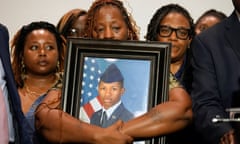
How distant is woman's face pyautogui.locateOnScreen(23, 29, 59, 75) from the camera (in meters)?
1.76

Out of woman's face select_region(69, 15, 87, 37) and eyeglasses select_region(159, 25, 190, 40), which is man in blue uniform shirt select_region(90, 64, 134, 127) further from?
woman's face select_region(69, 15, 87, 37)

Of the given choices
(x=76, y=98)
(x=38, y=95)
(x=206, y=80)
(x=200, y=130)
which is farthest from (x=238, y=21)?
(x=38, y=95)

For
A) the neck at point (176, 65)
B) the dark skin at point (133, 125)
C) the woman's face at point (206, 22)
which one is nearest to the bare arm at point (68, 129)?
the dark skin at point (133, 125)

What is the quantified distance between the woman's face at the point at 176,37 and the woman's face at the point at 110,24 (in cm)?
23

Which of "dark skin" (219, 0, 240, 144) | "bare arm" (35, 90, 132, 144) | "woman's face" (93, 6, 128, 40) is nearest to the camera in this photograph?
"dark skin" (219, 0, 240, 144)

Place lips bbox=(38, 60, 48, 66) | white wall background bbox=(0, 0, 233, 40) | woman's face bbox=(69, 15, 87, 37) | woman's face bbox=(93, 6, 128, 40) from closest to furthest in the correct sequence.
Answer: woman's face bbox=(93, 6, 128, 40) → lips bbox=(38, 60, 48, 66) → woman's face bbox=(69, 15, 87, 37) → white wall background bbox=(0, 0, 233, 40)

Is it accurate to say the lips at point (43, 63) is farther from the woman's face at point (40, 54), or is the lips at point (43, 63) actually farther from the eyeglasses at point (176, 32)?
the eyeglasses at point (176, 32)

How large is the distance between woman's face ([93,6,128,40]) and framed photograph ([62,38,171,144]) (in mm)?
97

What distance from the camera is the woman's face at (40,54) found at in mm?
1762

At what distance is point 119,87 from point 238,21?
0.33m

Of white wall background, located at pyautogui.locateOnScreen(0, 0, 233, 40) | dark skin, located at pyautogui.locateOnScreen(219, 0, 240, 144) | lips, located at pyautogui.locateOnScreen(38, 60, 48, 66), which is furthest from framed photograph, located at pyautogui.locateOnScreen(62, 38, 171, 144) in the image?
white wall background, located at pyautogui.locateOnScreen(0, 0, 233, 40)

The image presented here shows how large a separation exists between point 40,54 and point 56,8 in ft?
1.61

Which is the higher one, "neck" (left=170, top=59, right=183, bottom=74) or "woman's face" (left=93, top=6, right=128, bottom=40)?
"woman's face" (left=93, top=6, right=128, bottom=40)

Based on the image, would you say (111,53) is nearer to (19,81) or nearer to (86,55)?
(86,55)
